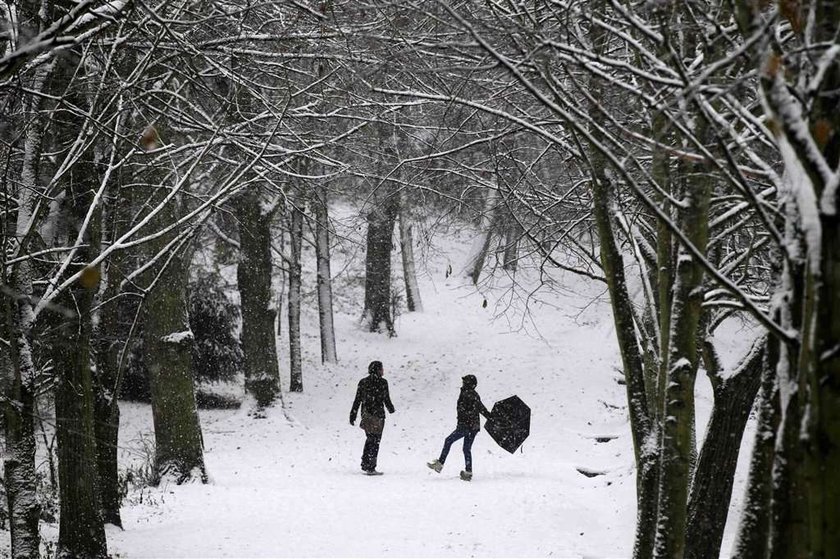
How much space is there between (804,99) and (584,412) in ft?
54.1

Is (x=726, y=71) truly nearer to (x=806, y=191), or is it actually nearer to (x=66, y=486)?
(x=806, y=191)

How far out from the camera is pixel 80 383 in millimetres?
6086

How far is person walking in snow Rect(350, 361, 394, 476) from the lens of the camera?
1234 cm

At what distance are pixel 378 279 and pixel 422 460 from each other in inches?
356

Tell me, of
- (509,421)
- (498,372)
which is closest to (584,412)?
(498,372)

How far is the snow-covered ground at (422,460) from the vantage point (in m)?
8.02

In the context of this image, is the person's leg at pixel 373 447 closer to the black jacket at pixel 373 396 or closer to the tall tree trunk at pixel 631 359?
the black jacket at pixel 373 396

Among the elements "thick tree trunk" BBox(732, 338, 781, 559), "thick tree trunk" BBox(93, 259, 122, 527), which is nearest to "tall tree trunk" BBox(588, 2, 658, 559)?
"thick tree trunk" BBox(732, 338, 781, 559)

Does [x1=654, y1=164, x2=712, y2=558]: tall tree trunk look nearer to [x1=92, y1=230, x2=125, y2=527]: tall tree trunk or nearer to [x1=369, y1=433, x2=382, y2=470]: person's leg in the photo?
[x1=92, y1=230, x2=125, y2=527]: tall tree trunk

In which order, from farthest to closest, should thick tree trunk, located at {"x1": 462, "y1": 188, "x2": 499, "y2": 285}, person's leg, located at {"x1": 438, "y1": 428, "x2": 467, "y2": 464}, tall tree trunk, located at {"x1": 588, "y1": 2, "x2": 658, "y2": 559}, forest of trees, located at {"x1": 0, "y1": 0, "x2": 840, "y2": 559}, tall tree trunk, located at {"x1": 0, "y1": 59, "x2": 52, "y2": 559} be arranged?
person's leg, located at {"x1": 438, "y1": 428, "x2": 467, "y2": 464}
thick tree trunk, located at {"x1": 462, "y1": 188, "x2": 499, "y2": 285}
tall tree trunk, located at {"x1": 0, "y1": 59, "x2": 52, "y2": 559}
tall tree trunk, located at {"x1": 588, "y1": 2, "x2": 658, "y2": 559}
forest of trees, located at {"x1": 0, "y1": 0, "x2": 840, "y2": 559}

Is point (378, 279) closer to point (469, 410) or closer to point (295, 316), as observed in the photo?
point (295, 316)

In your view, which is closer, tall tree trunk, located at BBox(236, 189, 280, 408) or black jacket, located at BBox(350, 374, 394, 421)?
black jacket, located at BBox(350, 374, 394, 421)

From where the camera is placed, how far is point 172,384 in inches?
412

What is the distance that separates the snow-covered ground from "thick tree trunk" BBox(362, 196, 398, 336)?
561 millimetres
